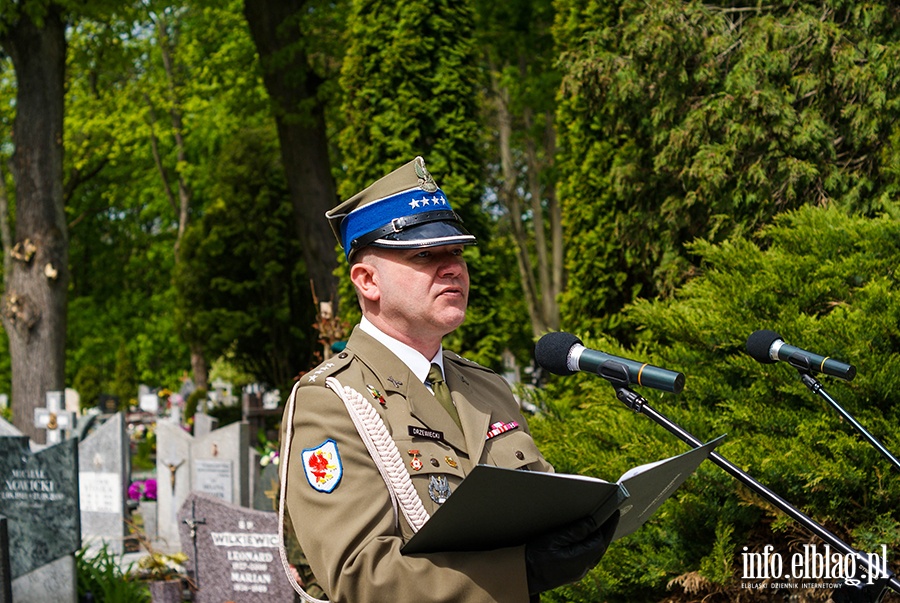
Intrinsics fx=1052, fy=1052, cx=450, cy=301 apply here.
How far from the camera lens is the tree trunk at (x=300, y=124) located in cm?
1362

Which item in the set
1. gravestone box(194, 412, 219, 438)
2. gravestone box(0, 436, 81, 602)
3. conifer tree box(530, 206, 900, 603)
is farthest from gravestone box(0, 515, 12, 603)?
gravestone box(194, 412, 219, 438)

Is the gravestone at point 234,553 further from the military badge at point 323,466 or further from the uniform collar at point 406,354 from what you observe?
the military badge at point 323,466

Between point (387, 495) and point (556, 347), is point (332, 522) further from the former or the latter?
point (556, 347)

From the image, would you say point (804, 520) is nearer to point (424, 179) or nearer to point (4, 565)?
point (424, 179)

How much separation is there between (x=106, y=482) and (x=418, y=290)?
9.77 meters

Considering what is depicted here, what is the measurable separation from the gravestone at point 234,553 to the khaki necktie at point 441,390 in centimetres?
415

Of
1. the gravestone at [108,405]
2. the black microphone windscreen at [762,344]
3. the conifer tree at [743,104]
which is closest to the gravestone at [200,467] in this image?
the conifer tree at [743,104]

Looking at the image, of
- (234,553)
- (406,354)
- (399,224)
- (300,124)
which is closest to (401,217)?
(399,224)

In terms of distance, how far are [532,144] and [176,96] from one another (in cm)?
1051

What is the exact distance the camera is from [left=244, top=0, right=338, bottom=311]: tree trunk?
13.6 m

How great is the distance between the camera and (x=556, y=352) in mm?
3025

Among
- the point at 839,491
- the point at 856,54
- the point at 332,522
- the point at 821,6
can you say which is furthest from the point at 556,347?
the point at 821,6

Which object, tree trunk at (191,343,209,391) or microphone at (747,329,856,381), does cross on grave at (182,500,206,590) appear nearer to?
microphone at (747,329,856,381)

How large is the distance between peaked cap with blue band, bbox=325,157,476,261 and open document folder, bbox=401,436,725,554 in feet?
2.51
